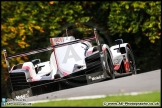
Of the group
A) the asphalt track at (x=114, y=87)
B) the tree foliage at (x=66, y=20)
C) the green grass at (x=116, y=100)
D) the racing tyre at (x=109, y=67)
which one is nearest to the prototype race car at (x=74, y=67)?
the racing tyre at (x=109, y=67)

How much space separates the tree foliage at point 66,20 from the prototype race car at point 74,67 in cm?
116

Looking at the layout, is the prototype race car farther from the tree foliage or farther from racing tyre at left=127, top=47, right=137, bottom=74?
the tree foliage

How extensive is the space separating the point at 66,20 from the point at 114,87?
2747mm

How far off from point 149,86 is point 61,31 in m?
3.03

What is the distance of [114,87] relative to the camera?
273 inches

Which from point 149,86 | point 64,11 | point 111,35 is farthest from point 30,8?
point 149,86

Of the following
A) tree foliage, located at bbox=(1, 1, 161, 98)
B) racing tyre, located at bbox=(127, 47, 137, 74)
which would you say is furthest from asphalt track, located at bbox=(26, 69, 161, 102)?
tree foliage, located at bbox=(1, 1, 161, 98)

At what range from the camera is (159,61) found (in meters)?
10.9

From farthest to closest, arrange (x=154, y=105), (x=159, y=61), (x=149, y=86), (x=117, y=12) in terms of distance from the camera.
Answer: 1. (x=159, y=61)
2. (x=117, y=12)
3. (x=149, y=86)
4. (x=154, y=105)

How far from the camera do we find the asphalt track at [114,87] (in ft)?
22.0

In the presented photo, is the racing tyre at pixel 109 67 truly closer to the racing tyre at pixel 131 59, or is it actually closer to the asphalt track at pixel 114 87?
the asphalt track at pixel 114 87

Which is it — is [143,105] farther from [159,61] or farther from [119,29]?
[159,61]

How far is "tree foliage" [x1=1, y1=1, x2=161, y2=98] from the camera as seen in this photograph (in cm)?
872

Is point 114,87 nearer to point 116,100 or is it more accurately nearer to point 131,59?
point 131,59
